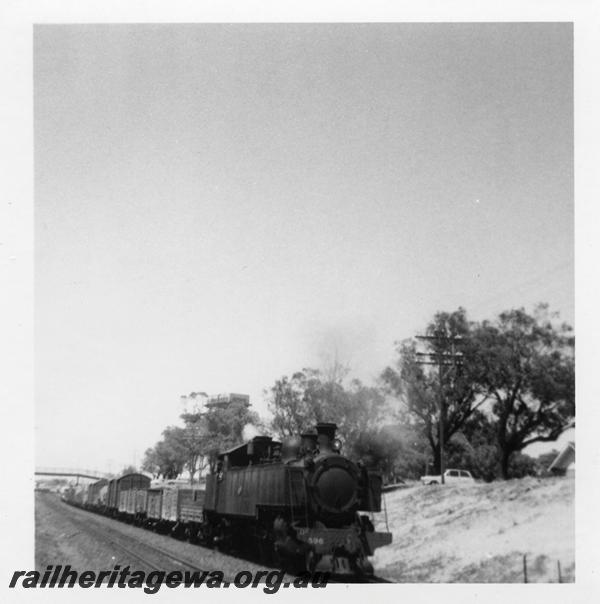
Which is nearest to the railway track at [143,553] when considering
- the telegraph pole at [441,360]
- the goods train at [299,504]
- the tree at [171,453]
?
the goods train at [299,504]

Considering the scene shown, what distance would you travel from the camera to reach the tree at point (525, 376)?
29531mm

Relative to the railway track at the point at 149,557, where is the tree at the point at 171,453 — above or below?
below

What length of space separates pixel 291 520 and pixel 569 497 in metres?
8.89

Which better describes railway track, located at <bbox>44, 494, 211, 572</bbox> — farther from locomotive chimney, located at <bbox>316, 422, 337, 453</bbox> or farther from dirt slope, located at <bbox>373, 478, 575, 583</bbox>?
dirt slope, located at <bbox>373, 478, 575, 583</bbox>

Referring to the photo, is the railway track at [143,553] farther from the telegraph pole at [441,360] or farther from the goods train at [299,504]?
the telegraph pole at [441,360]

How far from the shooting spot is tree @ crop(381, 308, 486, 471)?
3291cm

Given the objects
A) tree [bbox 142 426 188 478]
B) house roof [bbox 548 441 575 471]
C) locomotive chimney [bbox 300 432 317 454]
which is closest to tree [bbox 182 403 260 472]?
tree [bbox 142 426 188 478]

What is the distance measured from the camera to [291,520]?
15.7 m

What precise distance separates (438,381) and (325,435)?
1842 centimetres

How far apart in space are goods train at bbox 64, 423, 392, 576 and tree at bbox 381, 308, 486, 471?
47.3 feet

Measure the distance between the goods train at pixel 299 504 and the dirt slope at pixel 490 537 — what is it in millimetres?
2055

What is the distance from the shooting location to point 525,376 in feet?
101

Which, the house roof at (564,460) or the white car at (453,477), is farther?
the white car at (453,477)

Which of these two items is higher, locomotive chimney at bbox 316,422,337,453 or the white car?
locomotive chimney at bbox 316,422,337,453
